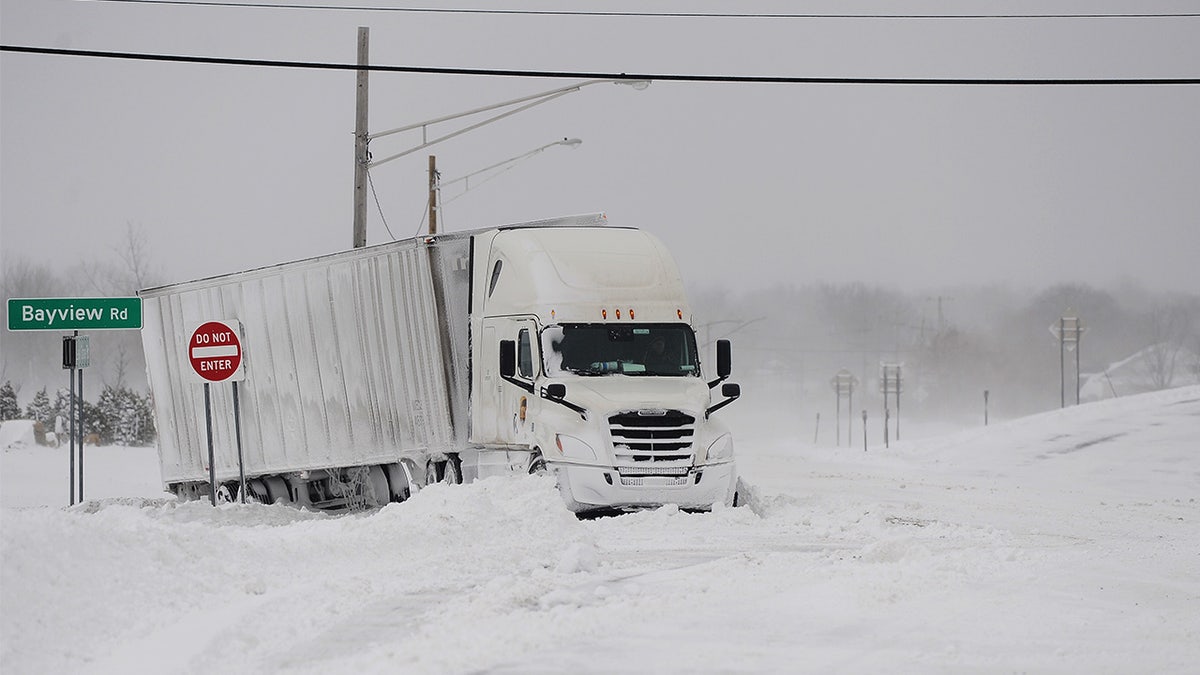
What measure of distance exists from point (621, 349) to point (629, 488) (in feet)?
7.15

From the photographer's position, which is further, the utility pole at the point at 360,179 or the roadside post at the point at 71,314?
the utility pole at the point at 360,179

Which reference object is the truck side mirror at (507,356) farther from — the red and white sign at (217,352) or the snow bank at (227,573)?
the red and white sign at (217,352)

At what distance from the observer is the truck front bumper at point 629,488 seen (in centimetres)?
1722

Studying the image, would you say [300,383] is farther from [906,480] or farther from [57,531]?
[906,480]

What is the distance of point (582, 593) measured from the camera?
1116 cm

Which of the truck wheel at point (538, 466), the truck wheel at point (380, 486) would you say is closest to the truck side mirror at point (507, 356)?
the truck wheel at point (538, 466)

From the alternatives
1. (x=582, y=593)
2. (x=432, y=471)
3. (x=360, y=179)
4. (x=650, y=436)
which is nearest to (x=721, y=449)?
(x=650, y=436)

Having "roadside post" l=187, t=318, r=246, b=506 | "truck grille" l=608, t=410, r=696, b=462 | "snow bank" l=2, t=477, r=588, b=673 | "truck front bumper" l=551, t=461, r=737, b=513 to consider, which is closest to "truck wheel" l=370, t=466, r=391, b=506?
"roadside post" l=187, t=318, r=246, b=506

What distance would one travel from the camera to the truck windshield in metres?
18.5

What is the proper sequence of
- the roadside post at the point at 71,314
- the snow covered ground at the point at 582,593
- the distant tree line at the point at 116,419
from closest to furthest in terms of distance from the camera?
the snow covered ground at the point at 582,593 < the roadside post at the point at 71,314 < the distant tree line at the point at 116,419

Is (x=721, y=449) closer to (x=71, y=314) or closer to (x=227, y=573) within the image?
(x=227, y=573)

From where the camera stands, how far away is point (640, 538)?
50.1 feet

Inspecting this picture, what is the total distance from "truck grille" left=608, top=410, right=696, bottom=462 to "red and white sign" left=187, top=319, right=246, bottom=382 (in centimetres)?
607

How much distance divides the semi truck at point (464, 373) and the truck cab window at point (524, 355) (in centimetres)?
3
